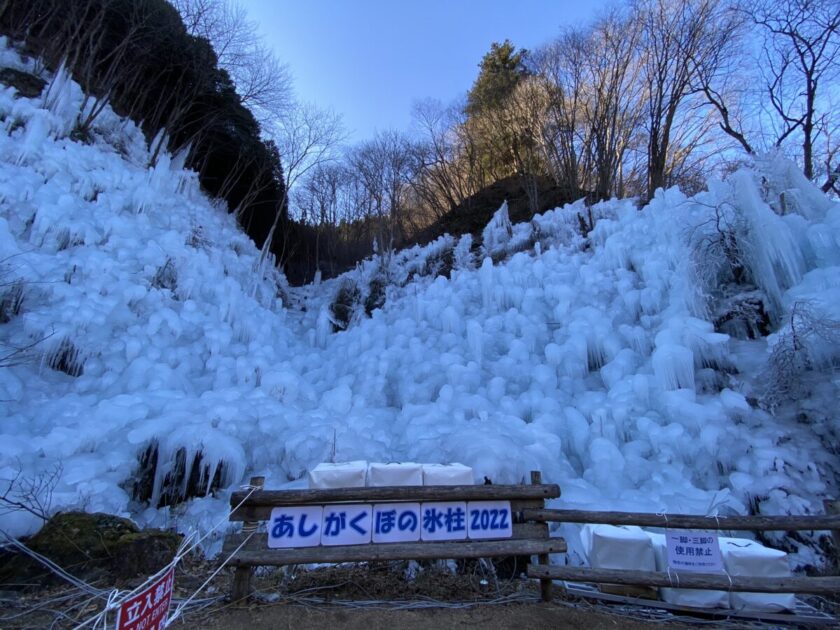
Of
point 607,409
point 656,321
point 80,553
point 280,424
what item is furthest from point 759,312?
point 80,553

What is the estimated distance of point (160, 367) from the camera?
663cm

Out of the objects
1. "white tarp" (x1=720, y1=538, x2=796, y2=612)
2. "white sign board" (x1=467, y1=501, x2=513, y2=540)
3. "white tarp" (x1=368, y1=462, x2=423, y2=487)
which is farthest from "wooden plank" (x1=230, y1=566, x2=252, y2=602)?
"white tarp" (x1=720, y1=538, x2=796, y2=612)

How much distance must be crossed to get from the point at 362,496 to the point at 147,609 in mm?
1791

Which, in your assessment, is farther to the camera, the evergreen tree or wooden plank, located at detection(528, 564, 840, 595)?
the evergreen tree

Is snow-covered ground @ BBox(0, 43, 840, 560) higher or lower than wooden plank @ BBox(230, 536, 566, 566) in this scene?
higher

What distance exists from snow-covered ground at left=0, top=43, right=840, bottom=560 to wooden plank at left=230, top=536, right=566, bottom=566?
1.52 metres

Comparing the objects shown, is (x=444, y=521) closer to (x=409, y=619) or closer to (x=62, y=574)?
(x=409, y=619)

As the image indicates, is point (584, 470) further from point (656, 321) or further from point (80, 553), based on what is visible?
point (80, 553)

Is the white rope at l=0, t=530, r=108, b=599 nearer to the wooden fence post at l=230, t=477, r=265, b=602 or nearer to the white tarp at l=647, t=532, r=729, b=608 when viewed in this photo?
the wooden fence post at l=230, t=477, r=265, b=602

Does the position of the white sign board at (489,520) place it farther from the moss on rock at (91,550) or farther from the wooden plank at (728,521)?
the moss on rock at (91,550)

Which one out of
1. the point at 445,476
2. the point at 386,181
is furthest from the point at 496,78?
the point at 445,476

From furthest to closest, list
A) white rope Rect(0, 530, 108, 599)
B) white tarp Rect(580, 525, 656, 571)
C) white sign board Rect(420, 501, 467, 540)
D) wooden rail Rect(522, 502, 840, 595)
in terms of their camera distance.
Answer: white tarp Rect(580, 525, 656, 571) → white sign board Rect(420, 501, 467, 540) → wooden rail Rect(522, 502, 840, 595) → white rope Rect(0, 530, 108, 599)

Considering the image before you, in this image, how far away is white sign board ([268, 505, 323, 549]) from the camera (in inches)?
130

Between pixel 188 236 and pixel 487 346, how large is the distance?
23.3 ft
